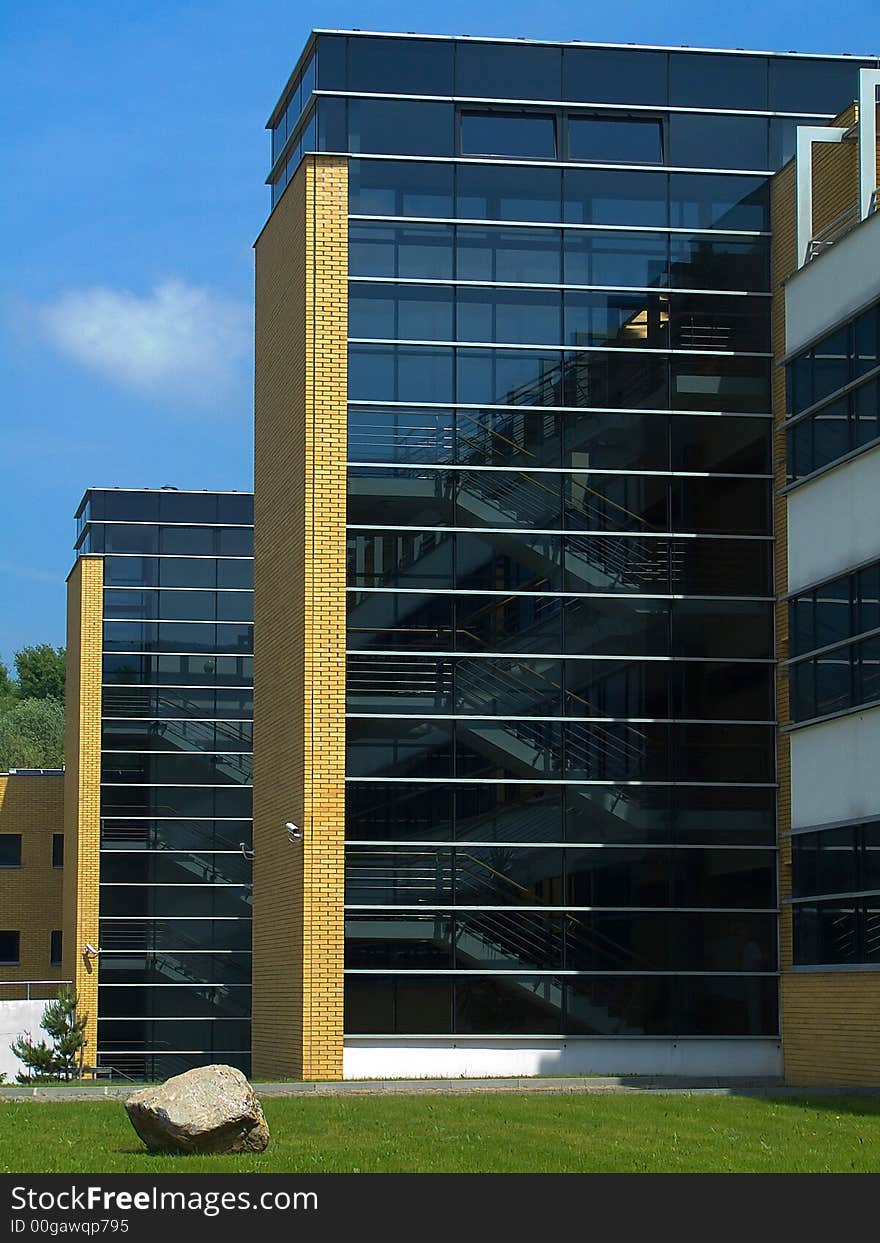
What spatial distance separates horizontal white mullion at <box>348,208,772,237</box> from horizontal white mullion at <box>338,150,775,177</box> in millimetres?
146

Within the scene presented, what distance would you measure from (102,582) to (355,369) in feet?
74.4

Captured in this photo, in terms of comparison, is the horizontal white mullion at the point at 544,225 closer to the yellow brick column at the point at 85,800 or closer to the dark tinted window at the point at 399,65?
the dark tinted window at the point at 399,65

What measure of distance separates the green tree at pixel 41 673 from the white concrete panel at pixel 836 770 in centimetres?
9973

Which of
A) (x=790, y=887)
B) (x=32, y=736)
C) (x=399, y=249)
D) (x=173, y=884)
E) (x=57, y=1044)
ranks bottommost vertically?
(x=57, y=1044)

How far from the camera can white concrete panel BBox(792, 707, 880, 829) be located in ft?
100

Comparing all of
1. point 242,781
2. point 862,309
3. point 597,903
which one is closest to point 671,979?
point 597,903

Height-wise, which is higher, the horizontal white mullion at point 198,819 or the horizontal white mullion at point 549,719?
the horizontal white mullion at point 549,719

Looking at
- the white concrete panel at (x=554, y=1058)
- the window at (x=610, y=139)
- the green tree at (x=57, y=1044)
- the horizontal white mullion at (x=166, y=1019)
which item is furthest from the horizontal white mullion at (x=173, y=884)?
the window at (x=610, y=139)

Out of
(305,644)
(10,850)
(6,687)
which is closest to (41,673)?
(6,687)

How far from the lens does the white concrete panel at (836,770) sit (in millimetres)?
30500

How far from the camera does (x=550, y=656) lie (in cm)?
3491

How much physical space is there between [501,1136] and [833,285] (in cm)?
1720

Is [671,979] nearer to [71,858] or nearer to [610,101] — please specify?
[610,101]

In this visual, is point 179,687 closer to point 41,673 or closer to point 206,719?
point 206,719
